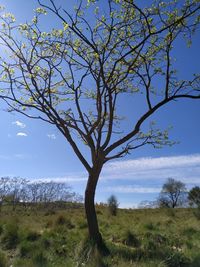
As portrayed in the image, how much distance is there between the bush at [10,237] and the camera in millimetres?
12504

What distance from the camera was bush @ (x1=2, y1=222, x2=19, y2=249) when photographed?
492 inches

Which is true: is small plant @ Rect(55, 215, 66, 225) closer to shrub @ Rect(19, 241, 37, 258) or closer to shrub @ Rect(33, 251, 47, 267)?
shrub @ Rect(19, 241, 37, 258)

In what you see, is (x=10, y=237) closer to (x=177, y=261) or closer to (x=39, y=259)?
(x=39, y=259)

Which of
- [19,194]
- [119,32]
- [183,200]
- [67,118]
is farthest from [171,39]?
[19,194]

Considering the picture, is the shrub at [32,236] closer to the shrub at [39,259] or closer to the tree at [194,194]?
the shrub at [39,259]

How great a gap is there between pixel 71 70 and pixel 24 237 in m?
6.60

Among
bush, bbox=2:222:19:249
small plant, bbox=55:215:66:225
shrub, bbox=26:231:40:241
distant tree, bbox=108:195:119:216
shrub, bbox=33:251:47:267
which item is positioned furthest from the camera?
distant tree, bbox=108:195:119:216

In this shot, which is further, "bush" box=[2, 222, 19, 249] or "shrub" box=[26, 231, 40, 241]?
"shrub" box=[26, 231, 40, 241]

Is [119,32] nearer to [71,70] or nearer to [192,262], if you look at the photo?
[71,70]

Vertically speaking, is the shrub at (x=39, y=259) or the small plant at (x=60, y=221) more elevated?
the small plant at (x=60, y=221)

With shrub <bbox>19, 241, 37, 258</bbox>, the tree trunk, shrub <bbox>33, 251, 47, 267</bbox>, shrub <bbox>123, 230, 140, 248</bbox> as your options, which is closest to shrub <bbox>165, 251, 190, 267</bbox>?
shrub <bbox>33, 251, 47, 267</bbox>

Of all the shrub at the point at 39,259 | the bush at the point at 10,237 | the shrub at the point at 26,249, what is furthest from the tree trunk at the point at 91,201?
the bush at the point at 10,237

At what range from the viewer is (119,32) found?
43.2 feet

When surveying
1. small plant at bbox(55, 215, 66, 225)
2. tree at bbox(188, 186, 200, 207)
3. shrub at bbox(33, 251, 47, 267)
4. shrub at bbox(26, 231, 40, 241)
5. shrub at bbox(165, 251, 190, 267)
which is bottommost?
shrub at bbox(33, 251, 47, 267)
